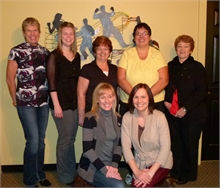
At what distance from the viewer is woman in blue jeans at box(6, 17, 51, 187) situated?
2.59 m

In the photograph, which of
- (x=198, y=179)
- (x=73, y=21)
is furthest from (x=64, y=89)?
(x=198, y=179)

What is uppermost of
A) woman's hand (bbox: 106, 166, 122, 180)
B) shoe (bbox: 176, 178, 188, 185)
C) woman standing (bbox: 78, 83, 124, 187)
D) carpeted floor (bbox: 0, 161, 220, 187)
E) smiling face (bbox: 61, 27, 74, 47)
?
smiling face (bbox: 61, 27, 74, 47)

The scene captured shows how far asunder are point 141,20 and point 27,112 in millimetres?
1632

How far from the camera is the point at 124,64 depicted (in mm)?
2777

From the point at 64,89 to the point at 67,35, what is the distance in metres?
0.50

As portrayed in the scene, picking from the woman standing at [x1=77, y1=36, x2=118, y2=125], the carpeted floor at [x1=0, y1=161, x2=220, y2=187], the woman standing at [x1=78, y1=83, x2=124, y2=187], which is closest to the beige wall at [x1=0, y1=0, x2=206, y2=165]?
the carpeted floor at [x1=0, y1=161, x2=220, y2=187]

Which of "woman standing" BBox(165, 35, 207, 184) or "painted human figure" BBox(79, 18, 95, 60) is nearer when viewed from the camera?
"woman standing" BBox(165, 35, 207, 184)

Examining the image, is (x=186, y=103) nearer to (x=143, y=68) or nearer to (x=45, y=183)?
(x=143, y=68)

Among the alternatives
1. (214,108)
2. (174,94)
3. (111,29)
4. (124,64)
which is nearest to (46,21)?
(111,29)

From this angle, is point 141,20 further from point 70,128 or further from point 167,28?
point 70,128

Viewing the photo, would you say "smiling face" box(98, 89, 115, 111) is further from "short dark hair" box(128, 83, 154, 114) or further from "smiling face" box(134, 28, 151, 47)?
"smiling face" box(134, 28, 151, 47)

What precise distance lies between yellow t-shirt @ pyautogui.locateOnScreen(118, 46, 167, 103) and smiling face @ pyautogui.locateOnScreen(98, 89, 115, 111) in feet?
1.43

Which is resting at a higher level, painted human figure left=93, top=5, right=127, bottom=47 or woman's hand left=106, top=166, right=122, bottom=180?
painted human figure left=93, top=5, right=127, bottom=47

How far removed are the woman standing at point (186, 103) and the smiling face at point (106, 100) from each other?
78 cm
